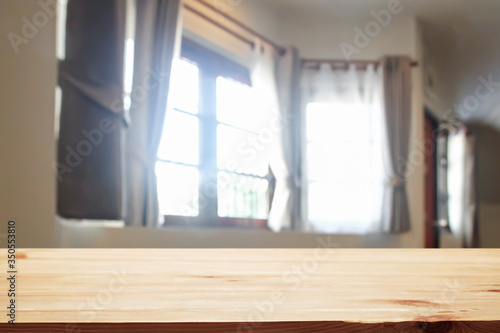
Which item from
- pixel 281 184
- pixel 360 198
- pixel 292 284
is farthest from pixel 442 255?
pixel 292 284

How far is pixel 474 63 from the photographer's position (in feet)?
2.77

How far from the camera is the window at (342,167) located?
2.64ft

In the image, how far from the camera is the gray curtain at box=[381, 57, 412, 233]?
32.1 inches

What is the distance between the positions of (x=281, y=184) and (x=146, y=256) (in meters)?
0.25

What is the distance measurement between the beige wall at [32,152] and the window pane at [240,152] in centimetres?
26

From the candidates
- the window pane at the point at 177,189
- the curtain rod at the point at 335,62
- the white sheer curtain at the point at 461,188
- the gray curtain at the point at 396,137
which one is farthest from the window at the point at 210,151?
the white sheer curtain at the point at 461,188

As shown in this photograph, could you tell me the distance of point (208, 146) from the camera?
2.60 ft

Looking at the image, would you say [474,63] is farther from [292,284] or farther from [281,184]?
[292,284]

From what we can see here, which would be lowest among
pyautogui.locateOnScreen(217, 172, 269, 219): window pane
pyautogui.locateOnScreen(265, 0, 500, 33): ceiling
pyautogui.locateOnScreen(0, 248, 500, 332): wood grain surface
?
pyautogui.locateOnScreen(0, 248, 500, 332): wood grain surface

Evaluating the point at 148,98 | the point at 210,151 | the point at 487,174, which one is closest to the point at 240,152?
the point at 210,151

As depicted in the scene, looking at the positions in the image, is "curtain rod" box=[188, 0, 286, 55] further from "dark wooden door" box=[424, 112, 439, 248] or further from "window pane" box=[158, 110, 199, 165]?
"dark wooden door" box=[424, 112, 439, 248]

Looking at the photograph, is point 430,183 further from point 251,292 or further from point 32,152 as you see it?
point 32,152

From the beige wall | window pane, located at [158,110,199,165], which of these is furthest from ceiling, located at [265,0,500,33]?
the beige wall

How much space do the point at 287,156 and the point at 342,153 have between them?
0.10 meters
